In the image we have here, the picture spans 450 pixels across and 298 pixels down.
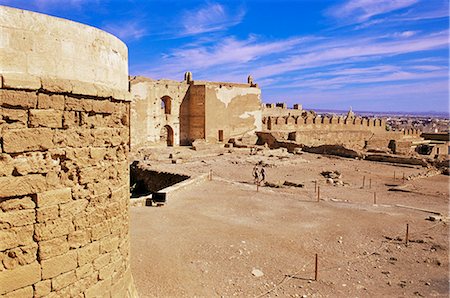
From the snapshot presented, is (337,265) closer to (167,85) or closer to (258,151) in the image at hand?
(258,151)

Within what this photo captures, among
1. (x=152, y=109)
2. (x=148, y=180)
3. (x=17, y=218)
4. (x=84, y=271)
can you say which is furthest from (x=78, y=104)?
(x=152, y=109)

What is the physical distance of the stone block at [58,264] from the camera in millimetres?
3430

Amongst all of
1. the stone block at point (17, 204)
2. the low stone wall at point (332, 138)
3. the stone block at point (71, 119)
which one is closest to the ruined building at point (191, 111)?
the low stone wall at point (332, 138)

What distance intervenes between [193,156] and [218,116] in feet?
29.6

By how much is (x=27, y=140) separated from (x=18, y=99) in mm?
354

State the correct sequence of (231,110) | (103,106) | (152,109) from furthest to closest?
(231,110) < (152,109) < (103,106)

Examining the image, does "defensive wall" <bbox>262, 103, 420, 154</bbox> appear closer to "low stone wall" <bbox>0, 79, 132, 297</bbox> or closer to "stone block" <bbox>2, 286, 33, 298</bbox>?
"low stone wall" <bbox>0, 79, 132, 297</bbox>

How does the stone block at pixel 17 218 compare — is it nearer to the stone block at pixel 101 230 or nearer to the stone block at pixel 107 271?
the stone block at pixel 101 230

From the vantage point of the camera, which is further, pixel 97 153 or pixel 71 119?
pixel 97 153

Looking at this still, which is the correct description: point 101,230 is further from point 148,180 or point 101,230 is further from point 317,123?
point 317,123

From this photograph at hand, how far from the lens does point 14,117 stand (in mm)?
3148

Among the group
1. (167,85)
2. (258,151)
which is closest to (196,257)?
(258,151)

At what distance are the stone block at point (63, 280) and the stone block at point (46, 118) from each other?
4.62 ft

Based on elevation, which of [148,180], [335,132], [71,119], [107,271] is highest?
[71,119]
